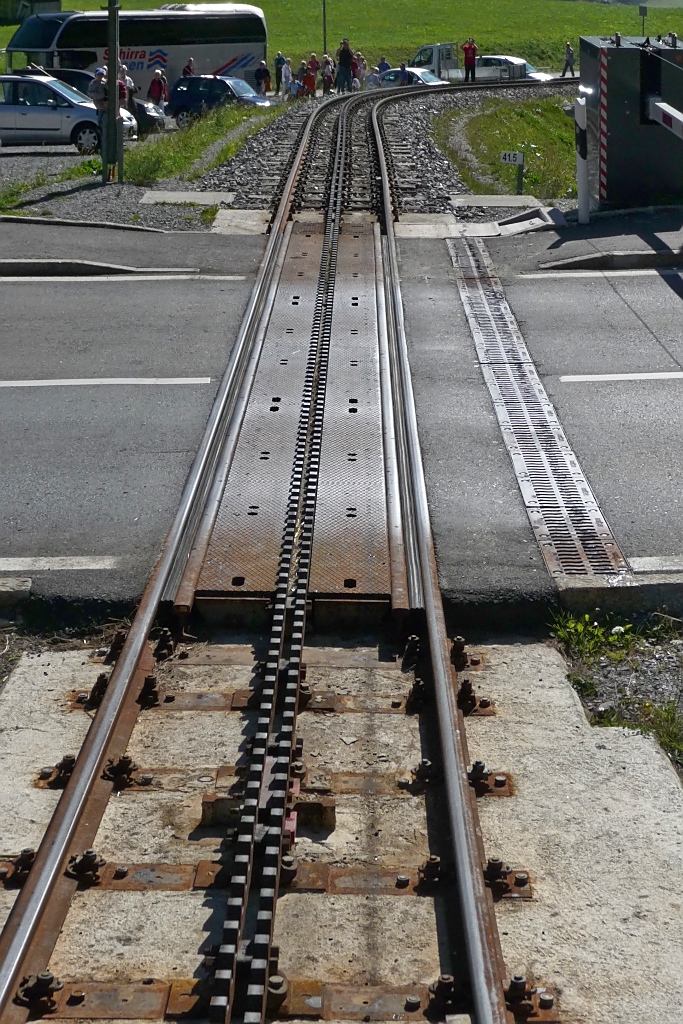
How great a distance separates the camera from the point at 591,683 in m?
5.85

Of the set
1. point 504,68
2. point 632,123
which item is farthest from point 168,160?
point 504,68

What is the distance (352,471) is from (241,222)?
9.46m

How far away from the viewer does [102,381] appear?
10211 mm

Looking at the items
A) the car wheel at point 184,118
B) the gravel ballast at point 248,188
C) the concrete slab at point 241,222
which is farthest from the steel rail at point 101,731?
the car wheel at point 184,118

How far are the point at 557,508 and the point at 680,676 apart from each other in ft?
6.01

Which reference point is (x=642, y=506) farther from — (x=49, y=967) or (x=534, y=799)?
(x=49, y=967)

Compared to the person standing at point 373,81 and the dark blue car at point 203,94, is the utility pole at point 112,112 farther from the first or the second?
A: the person standing at point 373,81

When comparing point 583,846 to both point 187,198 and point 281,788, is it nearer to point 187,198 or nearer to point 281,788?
point 281,788

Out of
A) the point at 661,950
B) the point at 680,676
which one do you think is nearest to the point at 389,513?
the point at 680,676

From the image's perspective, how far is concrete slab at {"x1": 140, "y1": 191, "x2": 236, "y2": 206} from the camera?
1808cm

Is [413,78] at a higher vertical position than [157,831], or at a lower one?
higher

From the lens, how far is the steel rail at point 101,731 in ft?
12.9

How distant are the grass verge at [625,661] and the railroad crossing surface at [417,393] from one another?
0.25m

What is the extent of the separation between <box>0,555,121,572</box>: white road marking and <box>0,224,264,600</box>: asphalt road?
5 centimetres
